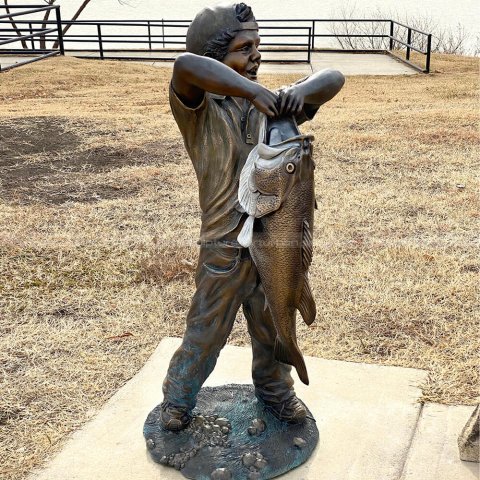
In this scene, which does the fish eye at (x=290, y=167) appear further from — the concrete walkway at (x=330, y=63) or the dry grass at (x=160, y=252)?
the concrete walkway at (x=330, y=63)

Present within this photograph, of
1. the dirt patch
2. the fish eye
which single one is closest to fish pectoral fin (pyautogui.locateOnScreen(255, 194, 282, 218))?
the fish eye

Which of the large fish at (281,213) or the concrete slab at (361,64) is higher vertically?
the large fish at (281,213)

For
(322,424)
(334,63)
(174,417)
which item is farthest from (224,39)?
(334,63)

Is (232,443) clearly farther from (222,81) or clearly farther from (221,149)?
(222,81)

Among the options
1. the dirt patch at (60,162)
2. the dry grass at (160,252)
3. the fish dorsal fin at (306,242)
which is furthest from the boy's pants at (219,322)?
the dirt patch at (60,162)

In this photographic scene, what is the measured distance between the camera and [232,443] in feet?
9.99

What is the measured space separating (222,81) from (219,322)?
1.03 meters

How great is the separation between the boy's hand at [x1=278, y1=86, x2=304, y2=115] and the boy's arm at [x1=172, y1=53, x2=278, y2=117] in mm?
26

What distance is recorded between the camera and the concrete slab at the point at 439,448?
2.99 meters

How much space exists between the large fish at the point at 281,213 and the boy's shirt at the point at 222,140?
225mm

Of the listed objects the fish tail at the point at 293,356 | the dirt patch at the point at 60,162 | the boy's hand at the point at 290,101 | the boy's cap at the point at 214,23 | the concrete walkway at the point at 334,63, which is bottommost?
the concrete walkway at the point at 334,63

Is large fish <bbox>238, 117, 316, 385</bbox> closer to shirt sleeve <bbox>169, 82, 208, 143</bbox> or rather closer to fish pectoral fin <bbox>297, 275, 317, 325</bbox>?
fish pectoral fin <bbox>297, 275, 317, 325</bbox>

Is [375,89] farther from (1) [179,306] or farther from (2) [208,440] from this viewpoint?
(2) [208,440]

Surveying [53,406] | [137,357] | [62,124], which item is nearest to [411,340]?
[137,357]
